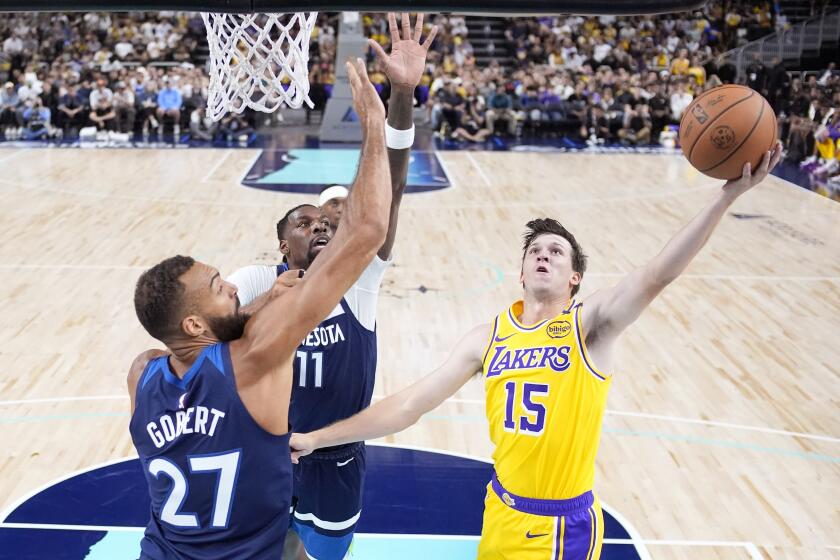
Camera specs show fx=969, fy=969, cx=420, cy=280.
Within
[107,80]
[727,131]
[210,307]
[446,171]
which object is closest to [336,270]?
[210,307]

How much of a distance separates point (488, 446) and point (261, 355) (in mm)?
3613

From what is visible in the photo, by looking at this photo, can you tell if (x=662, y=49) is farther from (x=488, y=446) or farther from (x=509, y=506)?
(x=509, y=506)

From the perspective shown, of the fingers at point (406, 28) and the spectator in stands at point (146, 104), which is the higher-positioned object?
the fingers at point (406, 28)

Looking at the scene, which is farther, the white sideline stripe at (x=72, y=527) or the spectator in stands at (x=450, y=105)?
the spectator in stands at (x=450, y=105)

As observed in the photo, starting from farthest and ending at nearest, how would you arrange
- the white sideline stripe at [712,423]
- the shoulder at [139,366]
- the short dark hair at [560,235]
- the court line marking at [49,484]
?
1. the white sideline stripe at [712,423]
2. the court line marking at [49,484]
3. the short dark hair at [560,235]
4. the shoulder at [139,366]

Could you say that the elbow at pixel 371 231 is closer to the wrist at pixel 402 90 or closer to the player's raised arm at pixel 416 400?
the wrist at pixel 402 90

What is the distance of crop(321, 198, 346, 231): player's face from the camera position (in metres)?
4.16

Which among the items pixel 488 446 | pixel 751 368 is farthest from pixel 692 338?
pixel 488 446

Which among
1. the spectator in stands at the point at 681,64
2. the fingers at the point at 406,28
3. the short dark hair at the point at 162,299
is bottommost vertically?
the spectator in stands at the point at 681,64

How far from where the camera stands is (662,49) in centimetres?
2350

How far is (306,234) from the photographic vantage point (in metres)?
4.09

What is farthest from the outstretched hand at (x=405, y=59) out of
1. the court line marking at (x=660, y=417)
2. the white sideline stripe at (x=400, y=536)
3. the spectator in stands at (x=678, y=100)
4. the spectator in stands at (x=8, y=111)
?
the spectator in stands at (x=8, y=111)

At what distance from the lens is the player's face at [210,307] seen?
2.59 metres

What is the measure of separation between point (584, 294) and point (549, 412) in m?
6.02
